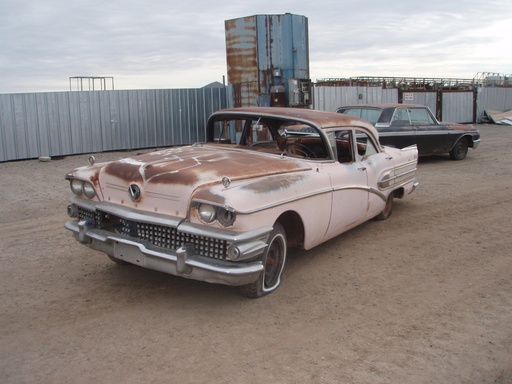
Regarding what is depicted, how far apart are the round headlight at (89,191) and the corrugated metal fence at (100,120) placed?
9.40 m

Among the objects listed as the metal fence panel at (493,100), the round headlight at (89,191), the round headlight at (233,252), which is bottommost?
the round headlight at (233,252)

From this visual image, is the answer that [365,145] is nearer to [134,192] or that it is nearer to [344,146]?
[344,146]

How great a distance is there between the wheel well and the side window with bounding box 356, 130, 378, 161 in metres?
1.69

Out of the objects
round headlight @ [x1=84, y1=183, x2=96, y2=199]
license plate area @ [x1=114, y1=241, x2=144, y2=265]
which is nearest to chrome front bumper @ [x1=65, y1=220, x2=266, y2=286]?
license plate area @ [x1=114, y1=241, x2=144, y2=265]

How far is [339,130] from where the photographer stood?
5.45 metres

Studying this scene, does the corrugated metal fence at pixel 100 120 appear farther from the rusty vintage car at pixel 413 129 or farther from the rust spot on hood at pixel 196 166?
the rust spot on hood at pixel 196 166

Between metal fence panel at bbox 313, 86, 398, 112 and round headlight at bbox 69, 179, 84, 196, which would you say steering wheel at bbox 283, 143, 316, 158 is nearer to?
round headlight at bbox 69, 179, 84, 196

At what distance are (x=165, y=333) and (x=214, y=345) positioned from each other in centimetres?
40

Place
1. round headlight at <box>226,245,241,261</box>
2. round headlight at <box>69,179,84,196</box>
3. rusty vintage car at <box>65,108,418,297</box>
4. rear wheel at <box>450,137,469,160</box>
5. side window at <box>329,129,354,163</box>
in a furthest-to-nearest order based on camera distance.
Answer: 1. rear wheel at <box>450,137,469,160</box>
2. side window at <box>329,129,354,163</box>
3. round headlight at <box>69,179,84,196</box>
4. rusty vintage car at <box>65,108,418,297</box>
5. round headlight at <box>226,245,241,261</box>

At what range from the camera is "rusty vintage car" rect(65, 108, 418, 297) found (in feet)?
12.3

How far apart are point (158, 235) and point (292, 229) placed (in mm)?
1309

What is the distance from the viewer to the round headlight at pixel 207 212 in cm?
374

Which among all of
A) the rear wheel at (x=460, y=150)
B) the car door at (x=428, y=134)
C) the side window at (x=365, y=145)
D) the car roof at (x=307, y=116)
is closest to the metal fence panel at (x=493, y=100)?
the rear wheel at (x=460, y=150)

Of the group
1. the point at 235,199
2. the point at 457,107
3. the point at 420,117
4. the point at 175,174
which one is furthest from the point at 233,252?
the point at 457,107
